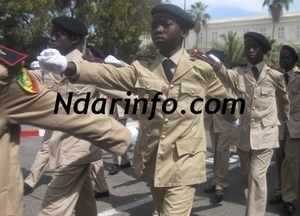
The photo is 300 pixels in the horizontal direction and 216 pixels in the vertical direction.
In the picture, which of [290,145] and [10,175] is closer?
[10,175]

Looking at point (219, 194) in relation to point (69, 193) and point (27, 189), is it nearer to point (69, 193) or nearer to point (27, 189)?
point (27, 189)

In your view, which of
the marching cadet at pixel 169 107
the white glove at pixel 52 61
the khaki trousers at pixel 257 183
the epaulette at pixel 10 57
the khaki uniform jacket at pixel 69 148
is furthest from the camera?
the khaki trousers at pixel 257 183

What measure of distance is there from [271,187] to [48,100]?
474 centimetres

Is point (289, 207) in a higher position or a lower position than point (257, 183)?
lower

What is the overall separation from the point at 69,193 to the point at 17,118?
1.61m

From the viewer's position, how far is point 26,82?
222 centimetres

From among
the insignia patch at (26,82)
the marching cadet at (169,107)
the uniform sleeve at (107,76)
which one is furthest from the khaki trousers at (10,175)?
the marching cadet at (169,107)

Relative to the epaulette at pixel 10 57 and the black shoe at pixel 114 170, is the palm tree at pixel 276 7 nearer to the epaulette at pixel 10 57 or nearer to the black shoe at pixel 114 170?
the black shoe at pixel 114 170

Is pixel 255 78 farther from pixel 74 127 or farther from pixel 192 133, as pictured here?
pixel 74 127

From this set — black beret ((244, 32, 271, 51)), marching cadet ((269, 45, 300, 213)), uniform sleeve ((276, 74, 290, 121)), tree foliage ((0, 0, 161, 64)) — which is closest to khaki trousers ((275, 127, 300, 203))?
marching cadet ((269, 45, 300, 213))

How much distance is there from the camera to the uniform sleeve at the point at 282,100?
4.90m

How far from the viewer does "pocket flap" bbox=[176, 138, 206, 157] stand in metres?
3.44

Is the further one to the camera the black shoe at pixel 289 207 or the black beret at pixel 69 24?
the black shoe at pixel 289 207

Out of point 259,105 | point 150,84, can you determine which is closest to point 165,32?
point 150,84
